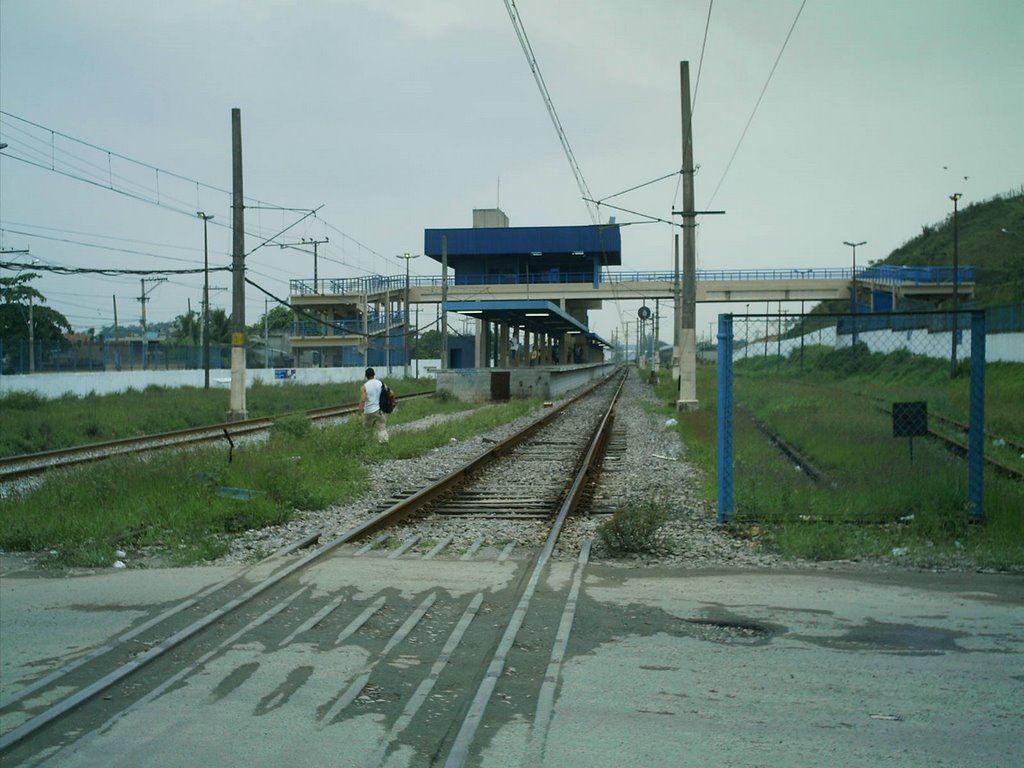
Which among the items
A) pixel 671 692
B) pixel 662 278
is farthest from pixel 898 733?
pixel 662 278

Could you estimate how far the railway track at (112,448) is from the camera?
675 inches

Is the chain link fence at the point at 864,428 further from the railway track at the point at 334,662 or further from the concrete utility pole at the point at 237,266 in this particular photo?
the concrete utility pole at the point at 237,266

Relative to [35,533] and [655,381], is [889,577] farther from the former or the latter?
[655,381]

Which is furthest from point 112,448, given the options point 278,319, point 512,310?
point 278,319

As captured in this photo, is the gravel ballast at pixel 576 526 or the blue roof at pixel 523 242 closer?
the gravel ballast at pixel 576 526

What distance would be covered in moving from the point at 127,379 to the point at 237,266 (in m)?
22.6

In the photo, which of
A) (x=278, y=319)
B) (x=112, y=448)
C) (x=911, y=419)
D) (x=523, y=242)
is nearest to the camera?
(x=911, y=419)

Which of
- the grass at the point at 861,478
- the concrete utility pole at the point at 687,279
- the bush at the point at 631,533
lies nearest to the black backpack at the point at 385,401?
the grass at the point at 861,478

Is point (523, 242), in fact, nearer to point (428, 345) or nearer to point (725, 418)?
point (428, 345)

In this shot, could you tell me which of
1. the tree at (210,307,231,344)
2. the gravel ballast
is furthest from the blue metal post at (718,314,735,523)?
the tree at (210,307,231,344)

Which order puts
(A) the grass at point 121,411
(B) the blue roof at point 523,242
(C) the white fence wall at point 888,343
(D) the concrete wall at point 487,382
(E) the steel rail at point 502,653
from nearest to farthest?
1. (E) the steel rail at point 502,653
2. (C) the white fence wall at point 888,343
3. (A) the grass at point 121,411
4. (D) the concrete wall at point 487,382
5. (B) the blue roof at point 523,242

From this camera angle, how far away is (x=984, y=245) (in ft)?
351

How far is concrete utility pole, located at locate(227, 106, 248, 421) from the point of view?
28203 millimetres

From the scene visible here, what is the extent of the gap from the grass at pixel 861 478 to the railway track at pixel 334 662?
2.88 m
